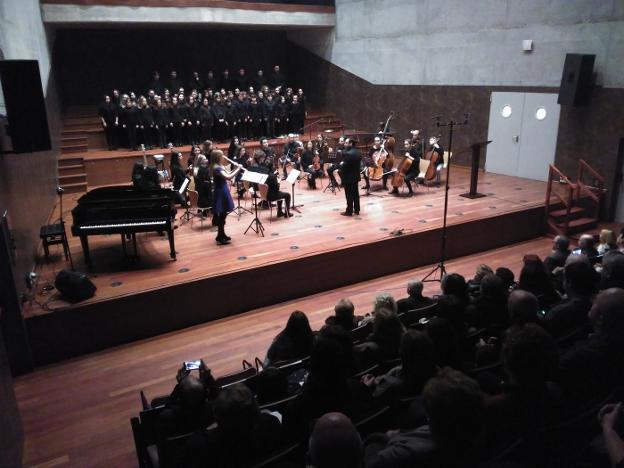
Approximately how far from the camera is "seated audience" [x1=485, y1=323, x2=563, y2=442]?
2125mm

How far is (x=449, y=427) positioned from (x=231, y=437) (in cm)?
91

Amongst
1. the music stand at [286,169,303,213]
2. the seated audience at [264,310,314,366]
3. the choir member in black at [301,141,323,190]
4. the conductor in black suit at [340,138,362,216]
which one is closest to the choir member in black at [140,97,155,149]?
the choir member in black at [301,141,323,190]

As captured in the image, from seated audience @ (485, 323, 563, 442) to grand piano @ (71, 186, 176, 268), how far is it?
181 inches

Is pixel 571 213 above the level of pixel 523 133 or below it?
below

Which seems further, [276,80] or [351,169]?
[276,80]

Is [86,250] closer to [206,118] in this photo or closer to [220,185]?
[220,185]

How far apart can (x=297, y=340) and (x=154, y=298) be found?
8.44 feet

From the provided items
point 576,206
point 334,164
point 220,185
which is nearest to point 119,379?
point 220,185

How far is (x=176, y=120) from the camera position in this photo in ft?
40.2

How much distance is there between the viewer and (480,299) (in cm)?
363

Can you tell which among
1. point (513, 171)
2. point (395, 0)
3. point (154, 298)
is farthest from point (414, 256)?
point (395, 0)

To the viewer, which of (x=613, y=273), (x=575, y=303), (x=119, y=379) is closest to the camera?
(x=575, y=303)

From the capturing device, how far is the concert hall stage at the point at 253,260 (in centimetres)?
528

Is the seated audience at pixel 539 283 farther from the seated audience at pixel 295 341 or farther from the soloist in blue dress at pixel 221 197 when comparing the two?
the soloist in blue dress at pixel 221 197
